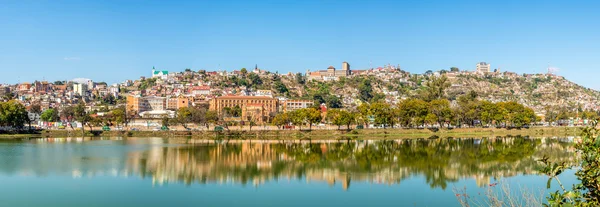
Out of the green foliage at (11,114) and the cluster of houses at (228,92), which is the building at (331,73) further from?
the green foliage at (11,114)

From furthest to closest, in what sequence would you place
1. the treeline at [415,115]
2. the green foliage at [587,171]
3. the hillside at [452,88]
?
the hillside at [452,88] → the treeline at [415,115] → the green foliage at [587,171]

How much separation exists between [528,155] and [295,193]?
23.2m

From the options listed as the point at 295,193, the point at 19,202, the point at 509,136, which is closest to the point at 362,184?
the point at 295,193

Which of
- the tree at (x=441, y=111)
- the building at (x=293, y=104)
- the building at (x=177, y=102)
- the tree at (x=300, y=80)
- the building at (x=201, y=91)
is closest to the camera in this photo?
the tree at (x=441, y=111)

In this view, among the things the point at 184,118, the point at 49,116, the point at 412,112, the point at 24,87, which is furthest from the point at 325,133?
the point at 24,87

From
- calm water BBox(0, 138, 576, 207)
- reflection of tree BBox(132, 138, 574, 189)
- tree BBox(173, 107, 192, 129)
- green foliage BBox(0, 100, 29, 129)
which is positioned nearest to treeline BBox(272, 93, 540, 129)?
tree BBox(173, 107, 192, 129)

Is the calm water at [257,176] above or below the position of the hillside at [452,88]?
below

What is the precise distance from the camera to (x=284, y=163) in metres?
35.2

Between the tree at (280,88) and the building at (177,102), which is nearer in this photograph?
the building at (177,102)

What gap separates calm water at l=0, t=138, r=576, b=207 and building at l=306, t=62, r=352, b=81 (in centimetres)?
12152

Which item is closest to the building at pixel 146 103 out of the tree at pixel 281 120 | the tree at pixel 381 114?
the tree at pixel 281 120

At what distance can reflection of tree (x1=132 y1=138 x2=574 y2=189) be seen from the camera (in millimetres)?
28688

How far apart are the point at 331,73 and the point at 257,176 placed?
15117cm

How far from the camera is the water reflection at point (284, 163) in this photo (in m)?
28.6
